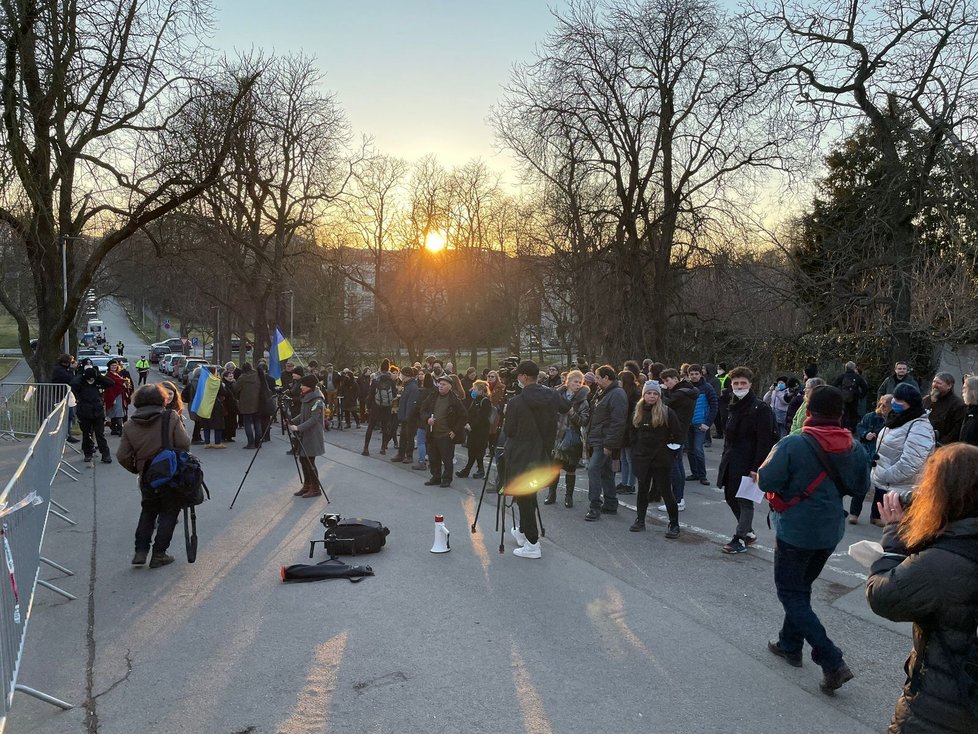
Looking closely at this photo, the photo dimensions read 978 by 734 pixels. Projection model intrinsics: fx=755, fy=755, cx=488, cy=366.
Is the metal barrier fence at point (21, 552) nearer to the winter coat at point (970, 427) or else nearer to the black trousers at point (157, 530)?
the black trousers at point (157, 530)

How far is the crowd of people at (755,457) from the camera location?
2795mm

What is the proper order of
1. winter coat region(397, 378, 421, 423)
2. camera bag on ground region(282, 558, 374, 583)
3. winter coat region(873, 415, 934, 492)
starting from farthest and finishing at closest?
winter coat region(397, 378, 421, 423) < camera bag on ground region(282, 558, 374, 583) < winter coat region(873, 415, 934, 492)

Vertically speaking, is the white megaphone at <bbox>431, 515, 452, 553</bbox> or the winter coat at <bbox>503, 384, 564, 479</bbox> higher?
the winter coat at <bbox>503, 384, 564, 479</bbox>

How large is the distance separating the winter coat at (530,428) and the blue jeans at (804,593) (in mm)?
3099

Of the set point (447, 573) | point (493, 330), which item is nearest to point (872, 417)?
point (447, 573)

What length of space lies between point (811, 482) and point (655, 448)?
3668 millimetres

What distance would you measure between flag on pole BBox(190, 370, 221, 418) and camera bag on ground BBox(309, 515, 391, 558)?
883cm

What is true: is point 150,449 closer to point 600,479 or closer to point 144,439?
point 144,439

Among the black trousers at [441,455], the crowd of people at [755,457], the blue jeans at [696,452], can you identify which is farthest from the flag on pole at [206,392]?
the blue jeans at [696,452]

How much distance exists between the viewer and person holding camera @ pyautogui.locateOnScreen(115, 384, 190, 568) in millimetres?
7047

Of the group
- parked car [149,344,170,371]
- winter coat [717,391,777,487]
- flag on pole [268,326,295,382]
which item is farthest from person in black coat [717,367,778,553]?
parked car [149,344,170,371]

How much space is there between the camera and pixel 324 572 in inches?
270

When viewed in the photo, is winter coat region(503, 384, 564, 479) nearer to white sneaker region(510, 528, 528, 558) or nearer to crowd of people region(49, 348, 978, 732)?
crowd of people region(49, 348, 978, 732)

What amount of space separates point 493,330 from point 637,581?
47.9 m
